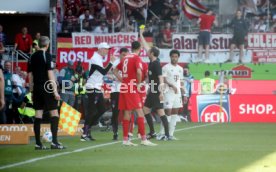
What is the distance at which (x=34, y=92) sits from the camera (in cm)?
1694

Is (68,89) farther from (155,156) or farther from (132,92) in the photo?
(155,156)

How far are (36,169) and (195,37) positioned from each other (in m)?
24.1

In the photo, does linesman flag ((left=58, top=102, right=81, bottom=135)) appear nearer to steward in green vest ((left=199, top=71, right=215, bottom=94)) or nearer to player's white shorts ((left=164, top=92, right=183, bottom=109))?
player's white shorts ((left=164, top=92, right=183, bottom=109))

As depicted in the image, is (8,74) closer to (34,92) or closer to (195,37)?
(34,92)

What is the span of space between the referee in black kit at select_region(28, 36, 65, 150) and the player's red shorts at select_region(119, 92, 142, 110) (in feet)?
5.10

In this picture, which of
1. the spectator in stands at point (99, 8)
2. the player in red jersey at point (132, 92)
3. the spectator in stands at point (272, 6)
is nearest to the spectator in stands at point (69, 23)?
the spectator in stands at point (99, 8)

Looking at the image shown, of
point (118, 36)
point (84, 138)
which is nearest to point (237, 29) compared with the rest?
point (118, 36)

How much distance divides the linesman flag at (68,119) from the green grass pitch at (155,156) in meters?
0.81

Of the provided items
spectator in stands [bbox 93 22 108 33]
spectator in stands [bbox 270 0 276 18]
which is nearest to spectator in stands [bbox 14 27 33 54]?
spectator in stands [bbox 93 22 108 33]

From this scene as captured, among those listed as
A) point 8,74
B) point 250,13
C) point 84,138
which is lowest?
point 84,138

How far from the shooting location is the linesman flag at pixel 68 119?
2108cm

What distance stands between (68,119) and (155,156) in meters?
6.55

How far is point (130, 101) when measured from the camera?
1769cm

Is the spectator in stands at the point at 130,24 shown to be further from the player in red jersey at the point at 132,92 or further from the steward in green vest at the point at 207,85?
the player in red jersey at the point at 132,92
